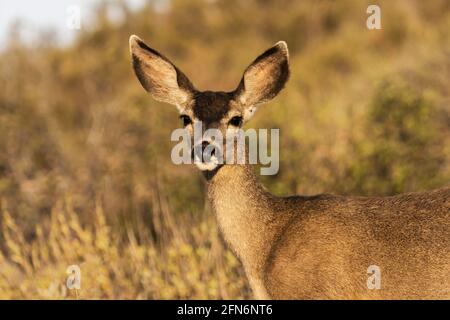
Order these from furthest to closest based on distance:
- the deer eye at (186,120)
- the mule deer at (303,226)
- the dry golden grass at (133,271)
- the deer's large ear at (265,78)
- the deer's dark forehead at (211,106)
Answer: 1. the dry golden grass at (133,271)
2. the deer's large ear at (265,78)
3. the deer eye at (186,120)
4. the deer's dark forehead at (211,106)
5. the mule deer at (303,226)

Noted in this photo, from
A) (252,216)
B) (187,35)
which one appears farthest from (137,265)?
(187,35)

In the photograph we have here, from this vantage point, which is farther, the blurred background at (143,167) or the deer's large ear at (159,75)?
the blurred background at (143,167)

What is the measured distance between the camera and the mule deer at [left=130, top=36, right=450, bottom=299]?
4875mm

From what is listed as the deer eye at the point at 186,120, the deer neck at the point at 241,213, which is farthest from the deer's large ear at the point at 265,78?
the deer neck at the point at 241,213

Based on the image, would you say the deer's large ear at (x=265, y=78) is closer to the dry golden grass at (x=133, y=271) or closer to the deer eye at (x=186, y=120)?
the deer eye at (x=186, y=120)

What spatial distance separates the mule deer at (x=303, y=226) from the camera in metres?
4.88

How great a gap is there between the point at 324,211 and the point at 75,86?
52.5 ft

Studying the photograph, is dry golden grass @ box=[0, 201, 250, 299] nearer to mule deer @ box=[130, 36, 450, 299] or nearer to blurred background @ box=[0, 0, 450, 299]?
blurred background @ box=[0, 0, 450, 299]

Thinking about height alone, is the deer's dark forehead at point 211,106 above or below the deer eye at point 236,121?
above

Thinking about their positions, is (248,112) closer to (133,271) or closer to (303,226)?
(303,226)

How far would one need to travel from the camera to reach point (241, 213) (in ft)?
18.2

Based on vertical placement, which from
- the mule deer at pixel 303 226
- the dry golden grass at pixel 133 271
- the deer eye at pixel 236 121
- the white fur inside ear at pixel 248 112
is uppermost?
the white fur inside ear at pixel 248 112

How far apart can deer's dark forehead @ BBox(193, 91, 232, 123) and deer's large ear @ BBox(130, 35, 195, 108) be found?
32 centimetres

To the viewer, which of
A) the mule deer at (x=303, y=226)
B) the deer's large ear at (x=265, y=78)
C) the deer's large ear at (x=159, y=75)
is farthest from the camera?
the deer's large ear at (x=159, y=75)
